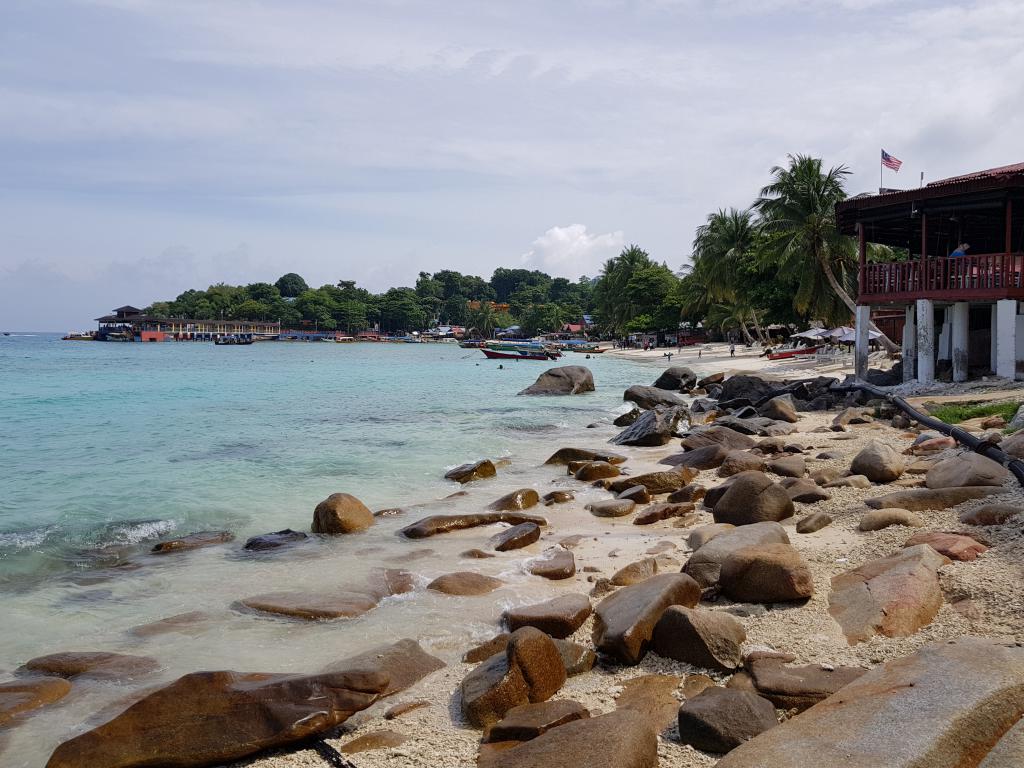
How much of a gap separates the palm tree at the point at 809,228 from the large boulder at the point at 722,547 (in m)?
27.3

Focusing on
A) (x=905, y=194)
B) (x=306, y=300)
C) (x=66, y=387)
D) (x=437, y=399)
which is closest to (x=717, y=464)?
(x=905, y=194)

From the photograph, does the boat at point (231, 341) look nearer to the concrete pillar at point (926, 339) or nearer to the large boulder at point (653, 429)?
the large boulder at point (653, 429)

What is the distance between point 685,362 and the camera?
50.9 m

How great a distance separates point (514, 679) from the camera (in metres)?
4.33

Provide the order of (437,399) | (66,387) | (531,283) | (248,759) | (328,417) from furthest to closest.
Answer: (531,283)
(66,387)
(437,399)
(328,417)
(248,759)

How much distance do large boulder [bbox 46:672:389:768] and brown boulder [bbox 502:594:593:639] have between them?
1.32 meters

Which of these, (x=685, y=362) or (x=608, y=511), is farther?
(x=685, y=362)

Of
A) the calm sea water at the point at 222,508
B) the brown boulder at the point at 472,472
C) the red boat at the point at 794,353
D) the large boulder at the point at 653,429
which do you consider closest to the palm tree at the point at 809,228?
the red boat at the point at 794,353

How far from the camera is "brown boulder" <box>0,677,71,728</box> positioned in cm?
484

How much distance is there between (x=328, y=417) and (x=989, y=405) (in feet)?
56.6

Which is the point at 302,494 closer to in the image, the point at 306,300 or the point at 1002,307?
the point at 1002,307

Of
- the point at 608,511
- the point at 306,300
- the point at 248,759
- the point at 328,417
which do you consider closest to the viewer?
the point at 248,759

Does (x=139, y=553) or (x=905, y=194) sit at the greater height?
(x=905, y=194)

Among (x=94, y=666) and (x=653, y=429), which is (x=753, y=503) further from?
(x=653, y=429)
